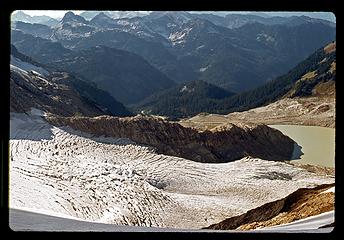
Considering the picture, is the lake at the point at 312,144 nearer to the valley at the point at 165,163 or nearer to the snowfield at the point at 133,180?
the valley at the point at 165,163

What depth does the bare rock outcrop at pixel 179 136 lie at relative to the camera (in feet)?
48.3

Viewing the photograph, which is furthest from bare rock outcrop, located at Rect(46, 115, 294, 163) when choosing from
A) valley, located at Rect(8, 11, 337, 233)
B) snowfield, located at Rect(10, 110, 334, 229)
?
snowfield, located at Rect(10, 110, 334, 229)

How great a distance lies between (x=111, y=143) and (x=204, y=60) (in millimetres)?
100135

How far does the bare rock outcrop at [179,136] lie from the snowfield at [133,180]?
422 millimetres

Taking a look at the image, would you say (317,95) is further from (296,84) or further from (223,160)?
(223,160)

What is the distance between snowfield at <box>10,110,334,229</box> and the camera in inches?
327

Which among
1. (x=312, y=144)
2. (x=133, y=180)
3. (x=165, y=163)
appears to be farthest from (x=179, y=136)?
(x=312, y=144)

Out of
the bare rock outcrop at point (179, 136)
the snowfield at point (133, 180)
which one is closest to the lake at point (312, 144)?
the bare rock outcrop at point (179, 136)

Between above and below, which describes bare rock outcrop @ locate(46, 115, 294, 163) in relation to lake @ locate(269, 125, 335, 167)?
above

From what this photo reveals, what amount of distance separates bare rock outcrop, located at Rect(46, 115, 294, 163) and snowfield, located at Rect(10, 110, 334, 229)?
42 cm

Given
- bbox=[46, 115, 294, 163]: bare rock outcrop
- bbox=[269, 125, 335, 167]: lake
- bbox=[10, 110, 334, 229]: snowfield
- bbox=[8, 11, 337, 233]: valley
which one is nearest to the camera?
bbox=[8, 11, 337, 233]: valley

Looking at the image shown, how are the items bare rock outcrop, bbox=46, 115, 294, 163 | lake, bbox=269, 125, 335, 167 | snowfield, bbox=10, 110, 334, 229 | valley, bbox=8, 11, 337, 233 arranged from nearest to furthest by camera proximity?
1. valley, bbox=8, 11, 337, 233
2. snowfield, bbox=10, 110, 334, 229
3. bare rock outcrop, bbox=46, 115, 294, 163
4. lake, bbox=269, 125, 335, 167

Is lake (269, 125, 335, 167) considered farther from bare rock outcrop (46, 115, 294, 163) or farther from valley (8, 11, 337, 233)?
bare rock outcrop (46, 115, 294, 163)

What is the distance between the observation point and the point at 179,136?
15.7 meters
